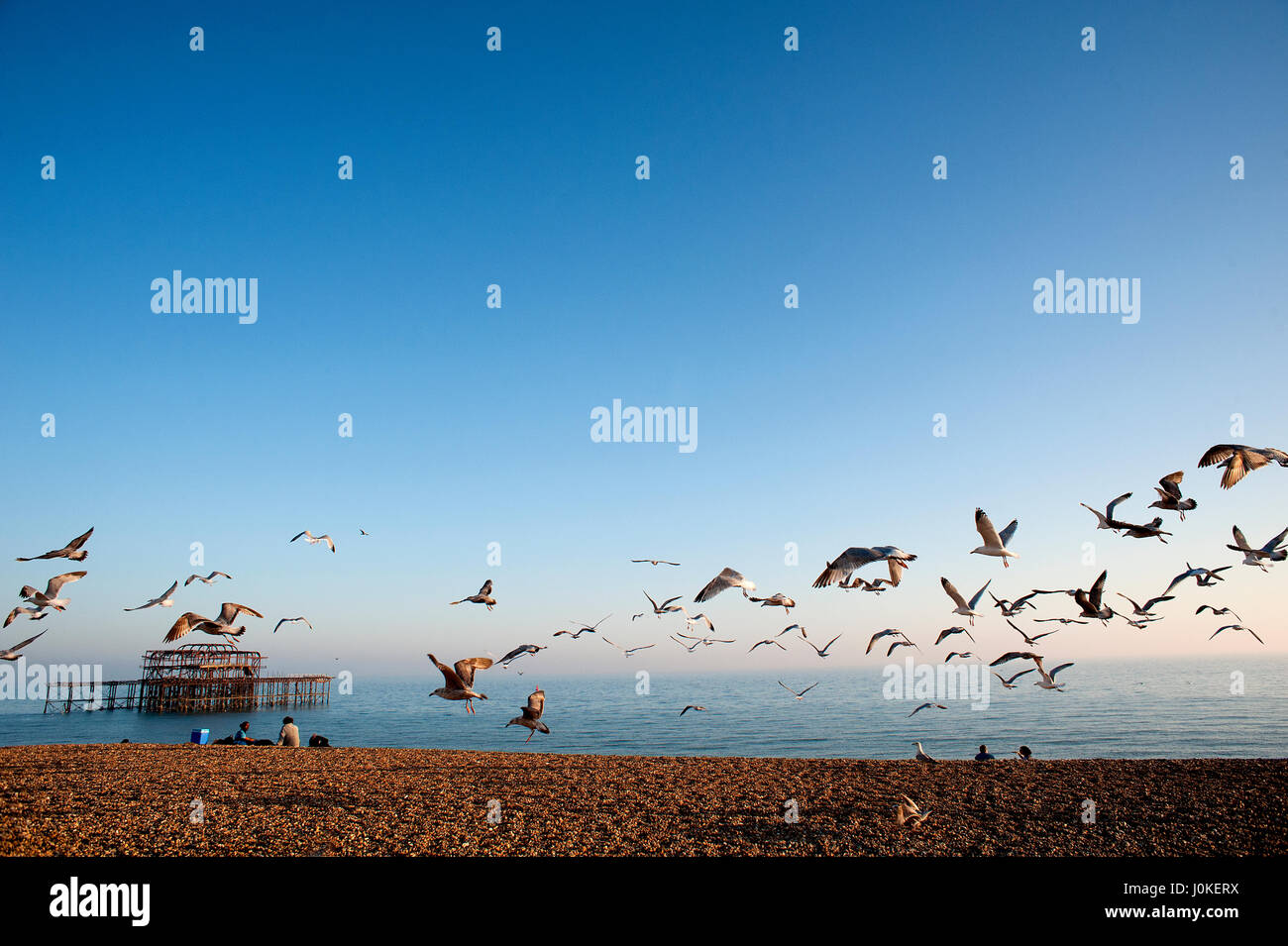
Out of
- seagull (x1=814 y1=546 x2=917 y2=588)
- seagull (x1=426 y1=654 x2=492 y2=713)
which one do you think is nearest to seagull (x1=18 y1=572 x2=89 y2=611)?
seagull (x1=426 y1=654 x2=492 y2=713)

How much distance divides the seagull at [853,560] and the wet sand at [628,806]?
4568 millimetres

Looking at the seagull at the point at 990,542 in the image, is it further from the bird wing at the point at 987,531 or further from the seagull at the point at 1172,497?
the seagull at the point at 1172,497

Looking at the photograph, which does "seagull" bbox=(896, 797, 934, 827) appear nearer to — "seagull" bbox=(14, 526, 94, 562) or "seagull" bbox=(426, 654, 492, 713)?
"seagull" bbox=(426, 654, 492, 713)

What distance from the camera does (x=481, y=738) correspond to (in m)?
50.6

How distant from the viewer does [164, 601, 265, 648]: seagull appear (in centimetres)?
1321

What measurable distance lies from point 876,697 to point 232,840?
9415cm

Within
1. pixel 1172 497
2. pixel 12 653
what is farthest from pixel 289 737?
pixel 1172 497

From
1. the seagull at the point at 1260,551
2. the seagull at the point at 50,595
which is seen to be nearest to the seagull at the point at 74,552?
the seagull at the point at 50,595

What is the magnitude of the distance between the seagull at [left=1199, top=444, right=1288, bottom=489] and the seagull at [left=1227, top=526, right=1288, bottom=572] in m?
3.02

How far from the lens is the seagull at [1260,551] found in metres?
13.1

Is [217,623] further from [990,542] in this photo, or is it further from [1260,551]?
[1260,551]

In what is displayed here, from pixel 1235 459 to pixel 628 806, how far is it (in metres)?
13.0
